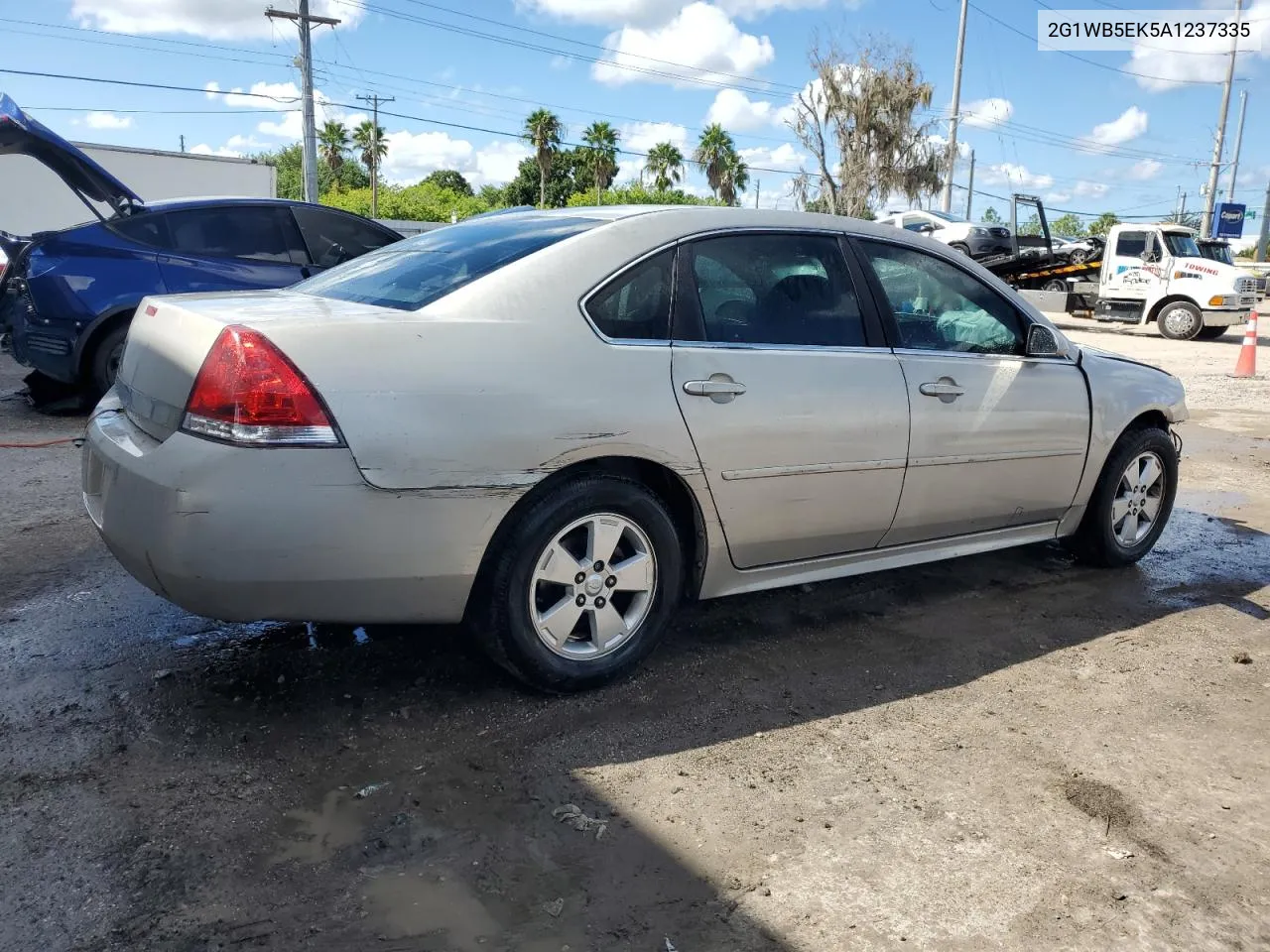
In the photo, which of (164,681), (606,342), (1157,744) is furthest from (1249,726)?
(164,681)

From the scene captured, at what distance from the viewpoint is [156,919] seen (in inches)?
83.9

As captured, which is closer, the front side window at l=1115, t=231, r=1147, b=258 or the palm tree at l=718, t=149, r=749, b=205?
the front side window at l=1115, t=231, r=1147, b=258

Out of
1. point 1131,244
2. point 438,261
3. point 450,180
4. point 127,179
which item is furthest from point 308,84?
point 450,180

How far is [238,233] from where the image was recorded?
7.67m

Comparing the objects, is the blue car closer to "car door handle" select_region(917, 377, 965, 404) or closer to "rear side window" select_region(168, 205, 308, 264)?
"rear side window" select_region(168, 205, 308, 264)

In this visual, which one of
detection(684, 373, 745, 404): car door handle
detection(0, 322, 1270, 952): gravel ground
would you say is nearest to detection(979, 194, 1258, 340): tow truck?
detection(0, 322, 1270, 952): gravel ground

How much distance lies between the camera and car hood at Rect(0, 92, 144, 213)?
23.9ft

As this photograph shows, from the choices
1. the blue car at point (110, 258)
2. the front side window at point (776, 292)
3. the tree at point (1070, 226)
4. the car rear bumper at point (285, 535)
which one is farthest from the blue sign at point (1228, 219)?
the tree at point (1070, 226)

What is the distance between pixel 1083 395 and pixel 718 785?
268 cm

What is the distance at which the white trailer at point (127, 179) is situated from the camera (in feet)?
64.9

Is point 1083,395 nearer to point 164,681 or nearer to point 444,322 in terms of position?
point 444,322

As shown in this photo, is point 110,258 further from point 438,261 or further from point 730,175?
point 730,175

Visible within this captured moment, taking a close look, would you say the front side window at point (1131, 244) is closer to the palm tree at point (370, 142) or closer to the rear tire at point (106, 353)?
the rear tire at point (106, 353)

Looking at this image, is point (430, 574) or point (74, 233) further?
point (74, 233)
